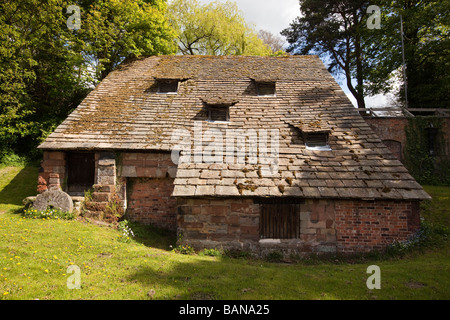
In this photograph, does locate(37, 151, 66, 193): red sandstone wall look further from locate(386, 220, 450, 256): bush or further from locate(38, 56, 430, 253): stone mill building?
locate(386, 220, 450, 256): bush

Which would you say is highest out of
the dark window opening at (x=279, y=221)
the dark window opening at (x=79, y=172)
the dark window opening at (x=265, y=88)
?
the dark window opening at (x=265, y=88)

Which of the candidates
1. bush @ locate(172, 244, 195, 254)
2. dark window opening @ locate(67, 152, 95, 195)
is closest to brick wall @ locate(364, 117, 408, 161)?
bush @ locate(172, 244, 195, 254)

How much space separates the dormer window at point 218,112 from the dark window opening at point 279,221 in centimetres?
467

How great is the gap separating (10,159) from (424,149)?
87.4 feet

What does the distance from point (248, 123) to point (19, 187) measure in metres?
13.0

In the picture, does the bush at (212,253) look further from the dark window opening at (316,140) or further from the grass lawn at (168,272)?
the dark window opening at (316,140)

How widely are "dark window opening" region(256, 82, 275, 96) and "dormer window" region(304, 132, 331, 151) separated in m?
3.57

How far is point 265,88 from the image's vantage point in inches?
481

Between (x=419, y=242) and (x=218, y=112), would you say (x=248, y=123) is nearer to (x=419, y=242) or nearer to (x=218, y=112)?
(x=218, y=112)

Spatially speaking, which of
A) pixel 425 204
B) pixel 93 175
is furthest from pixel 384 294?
pixel 93 175

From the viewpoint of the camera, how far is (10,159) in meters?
15.4

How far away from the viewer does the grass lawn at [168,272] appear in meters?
4.79

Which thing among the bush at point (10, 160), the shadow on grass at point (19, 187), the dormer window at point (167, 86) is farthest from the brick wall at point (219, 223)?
the bush at point (10, 160)

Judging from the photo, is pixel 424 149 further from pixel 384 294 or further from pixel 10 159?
pixel 10 159
